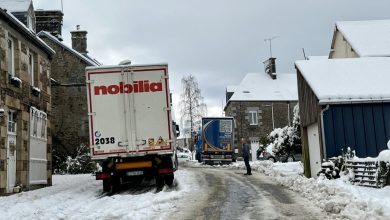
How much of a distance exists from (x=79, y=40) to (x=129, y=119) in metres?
22.1

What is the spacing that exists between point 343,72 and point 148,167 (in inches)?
317

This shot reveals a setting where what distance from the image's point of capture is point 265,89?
157 feet

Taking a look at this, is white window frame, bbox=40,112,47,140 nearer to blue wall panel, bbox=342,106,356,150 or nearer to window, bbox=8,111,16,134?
window, bbox=8,111,16,134

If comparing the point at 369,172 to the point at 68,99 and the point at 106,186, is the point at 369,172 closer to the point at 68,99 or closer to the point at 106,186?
the point at 106,186

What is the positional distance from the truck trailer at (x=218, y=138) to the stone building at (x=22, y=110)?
14239 millimetres

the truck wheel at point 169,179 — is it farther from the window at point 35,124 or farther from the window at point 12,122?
the window at point 35,124

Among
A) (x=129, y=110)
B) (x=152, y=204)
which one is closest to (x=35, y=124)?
(x=129, y=110)

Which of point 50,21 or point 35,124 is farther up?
point 50,21

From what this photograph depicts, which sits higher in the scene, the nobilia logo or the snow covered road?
the nobilia logo

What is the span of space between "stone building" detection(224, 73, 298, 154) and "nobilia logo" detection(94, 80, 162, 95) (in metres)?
31.4

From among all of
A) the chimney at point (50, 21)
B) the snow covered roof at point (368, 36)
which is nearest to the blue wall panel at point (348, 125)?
the snow covered roof at point (368, 36)

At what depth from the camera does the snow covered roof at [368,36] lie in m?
23.1

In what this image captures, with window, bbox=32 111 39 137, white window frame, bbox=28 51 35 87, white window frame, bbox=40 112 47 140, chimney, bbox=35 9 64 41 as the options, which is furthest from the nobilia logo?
chimney, bbox=35 9 64 41

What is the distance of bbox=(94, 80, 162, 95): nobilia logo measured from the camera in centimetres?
1377
